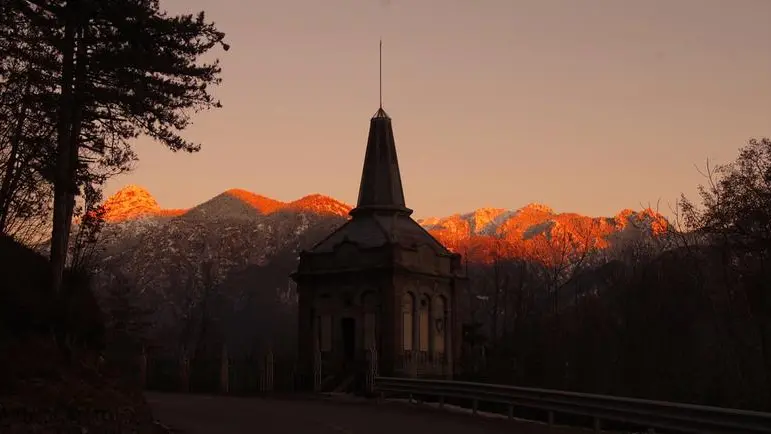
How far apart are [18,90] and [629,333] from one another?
45670 millimetres

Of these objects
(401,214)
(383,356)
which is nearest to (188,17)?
(383,356)

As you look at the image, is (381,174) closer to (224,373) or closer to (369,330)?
(369,330)

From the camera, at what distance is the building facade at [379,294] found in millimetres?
38312

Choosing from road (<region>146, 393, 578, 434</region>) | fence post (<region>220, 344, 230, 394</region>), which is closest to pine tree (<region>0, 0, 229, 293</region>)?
road (<region>146, 393, 578, 434</region>)

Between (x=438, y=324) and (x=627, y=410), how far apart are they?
981 inches

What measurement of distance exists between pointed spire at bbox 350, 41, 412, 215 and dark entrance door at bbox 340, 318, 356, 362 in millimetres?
5823

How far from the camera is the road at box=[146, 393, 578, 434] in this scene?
18562 millimetres

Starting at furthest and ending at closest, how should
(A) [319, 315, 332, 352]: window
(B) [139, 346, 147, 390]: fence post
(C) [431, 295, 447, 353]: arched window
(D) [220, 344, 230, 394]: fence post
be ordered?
(C) [431, 295, 447, 353]: arched window, (A) [319, 315, 332, 352]: window, (B) [139, 346, 147, 390]: fence post, (D) [220, 344, 230, 394]: fence post

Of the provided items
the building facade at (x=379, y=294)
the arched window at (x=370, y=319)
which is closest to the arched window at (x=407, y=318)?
the building facade at (x=379, y=294)

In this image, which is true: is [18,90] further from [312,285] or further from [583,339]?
[583,339]

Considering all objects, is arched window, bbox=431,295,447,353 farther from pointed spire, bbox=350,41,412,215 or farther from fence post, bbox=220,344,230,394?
fence post, bbox=220,344,230,394

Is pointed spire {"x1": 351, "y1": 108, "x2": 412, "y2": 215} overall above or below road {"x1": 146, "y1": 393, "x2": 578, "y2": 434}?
above

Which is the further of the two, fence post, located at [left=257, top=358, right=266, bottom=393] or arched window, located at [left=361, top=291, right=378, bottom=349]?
arched window, located at [left=361, top=291, right=378, bottom=349]

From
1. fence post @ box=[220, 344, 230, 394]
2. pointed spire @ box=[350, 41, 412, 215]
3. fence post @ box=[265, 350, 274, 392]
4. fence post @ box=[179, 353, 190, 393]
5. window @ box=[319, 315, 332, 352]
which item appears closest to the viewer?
fence post @ box=[220, 344, 230, 394]
